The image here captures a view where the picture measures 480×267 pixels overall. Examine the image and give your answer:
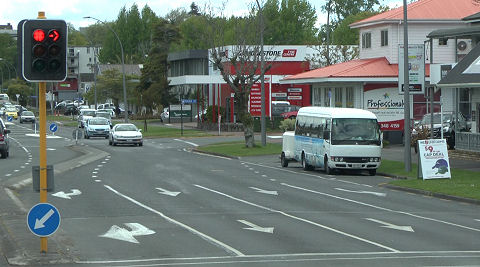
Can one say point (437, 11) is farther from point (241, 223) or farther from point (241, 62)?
point (241, 223)

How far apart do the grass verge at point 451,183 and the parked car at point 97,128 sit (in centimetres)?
3452

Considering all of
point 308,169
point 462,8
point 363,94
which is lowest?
point 308,169

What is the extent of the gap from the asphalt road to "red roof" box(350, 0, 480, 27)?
68.2 ft

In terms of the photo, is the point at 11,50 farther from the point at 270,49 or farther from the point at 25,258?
the point at 25,258

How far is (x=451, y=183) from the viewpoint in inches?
1083

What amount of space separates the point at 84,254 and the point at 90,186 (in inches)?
522

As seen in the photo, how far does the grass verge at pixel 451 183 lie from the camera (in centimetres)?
2506

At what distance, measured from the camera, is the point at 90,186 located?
27.1 metres

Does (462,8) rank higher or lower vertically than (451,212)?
higher

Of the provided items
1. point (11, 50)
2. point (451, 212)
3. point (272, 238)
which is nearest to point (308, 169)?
point (451, 212)

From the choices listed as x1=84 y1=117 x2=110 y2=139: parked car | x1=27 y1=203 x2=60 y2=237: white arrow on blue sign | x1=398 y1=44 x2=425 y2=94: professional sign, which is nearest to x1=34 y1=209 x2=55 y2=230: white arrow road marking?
x1=27 y1=203 x2=60 y2=237: white arrow on blue sign

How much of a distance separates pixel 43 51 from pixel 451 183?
17860 mm

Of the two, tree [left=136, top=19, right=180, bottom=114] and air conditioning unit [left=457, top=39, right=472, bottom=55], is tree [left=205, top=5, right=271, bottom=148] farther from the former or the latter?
tree [left=136, top=19, right=180, bottom=114]

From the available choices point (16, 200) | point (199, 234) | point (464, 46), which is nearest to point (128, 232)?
point (199, 234)
